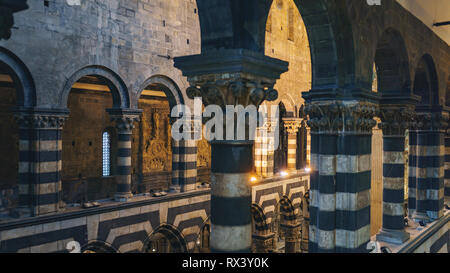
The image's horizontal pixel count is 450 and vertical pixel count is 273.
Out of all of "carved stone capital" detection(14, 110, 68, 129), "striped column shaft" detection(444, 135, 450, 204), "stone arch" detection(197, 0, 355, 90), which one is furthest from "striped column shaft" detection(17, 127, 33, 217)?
"striped column shaft" detection(444, 135, 450, 204)

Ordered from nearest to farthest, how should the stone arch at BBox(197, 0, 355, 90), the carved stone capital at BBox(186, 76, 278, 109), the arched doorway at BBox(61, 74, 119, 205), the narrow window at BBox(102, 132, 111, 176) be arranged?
the carved stone capital at BBox(186, 76, 278, 109)
the stone arch at BBox(197, 0, 355, 90)
the arched doorway at BBox(61, 74, 119, 205)
the narrow window at BBox(102, 132, 111, 176)

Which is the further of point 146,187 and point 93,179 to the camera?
point 146,187

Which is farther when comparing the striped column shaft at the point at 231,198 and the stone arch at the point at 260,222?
the stone arch at the point at 260,222

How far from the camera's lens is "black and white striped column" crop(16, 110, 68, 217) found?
8.05 m

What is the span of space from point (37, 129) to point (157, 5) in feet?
16.0

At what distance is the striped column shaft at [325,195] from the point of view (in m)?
6.11

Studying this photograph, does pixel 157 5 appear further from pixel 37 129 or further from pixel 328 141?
pixel 328 141

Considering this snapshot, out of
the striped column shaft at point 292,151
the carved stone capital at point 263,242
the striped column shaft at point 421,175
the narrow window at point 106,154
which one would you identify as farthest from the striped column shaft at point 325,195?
the striped column shaft at point 292,151

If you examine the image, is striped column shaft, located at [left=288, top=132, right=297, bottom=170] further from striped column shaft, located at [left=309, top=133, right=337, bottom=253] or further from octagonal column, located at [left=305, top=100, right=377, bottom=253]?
striped column shaft, located at [left=309, top=133, right=337, bottom=253]

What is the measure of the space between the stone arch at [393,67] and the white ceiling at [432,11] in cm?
90

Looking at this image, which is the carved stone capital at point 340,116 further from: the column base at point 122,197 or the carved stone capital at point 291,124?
the carved stone capital at point 291,124

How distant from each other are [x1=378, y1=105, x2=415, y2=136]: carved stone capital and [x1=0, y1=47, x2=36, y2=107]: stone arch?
24.0ft

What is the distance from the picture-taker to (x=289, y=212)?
1644 centimetres
